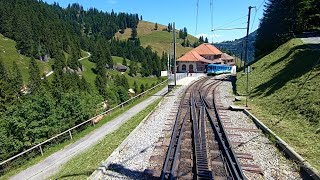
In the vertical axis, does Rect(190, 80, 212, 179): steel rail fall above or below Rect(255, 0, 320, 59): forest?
below

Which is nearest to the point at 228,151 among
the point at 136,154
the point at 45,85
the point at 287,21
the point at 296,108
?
the point at 136,154

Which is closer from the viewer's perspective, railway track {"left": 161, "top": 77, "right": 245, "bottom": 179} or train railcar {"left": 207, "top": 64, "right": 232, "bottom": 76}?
railway track {"left": 161, "top": 77, "right": 245, "bottom": 179}

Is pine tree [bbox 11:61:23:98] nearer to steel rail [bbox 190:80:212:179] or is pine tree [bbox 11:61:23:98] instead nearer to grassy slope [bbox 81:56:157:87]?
grassy slope [bbox 81:56:157:87]

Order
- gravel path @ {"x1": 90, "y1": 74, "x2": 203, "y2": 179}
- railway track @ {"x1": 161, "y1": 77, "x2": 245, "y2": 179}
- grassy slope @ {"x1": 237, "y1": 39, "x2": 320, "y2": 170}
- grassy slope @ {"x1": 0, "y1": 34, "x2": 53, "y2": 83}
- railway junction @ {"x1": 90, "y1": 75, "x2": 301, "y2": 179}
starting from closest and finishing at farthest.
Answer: railway track @ {"x1": 161, "y1": 77, "x2": 245, "y2": 179} < railway junction @ {"x1": 90, "y1": 75, "x2": 301, "y2": 179} < gravel path @ {"x1": 90, "y1": 74, "x2": 203, "y2": 179} < grassy slope @ {"x1": 237, "y1": 39, "x2": 320, "y2": 170} < grassy slope @ {"x1": 0, "y1": 34, "x2": 53, "y2": 83}

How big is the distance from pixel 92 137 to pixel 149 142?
13.7 m

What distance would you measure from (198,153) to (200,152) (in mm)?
161

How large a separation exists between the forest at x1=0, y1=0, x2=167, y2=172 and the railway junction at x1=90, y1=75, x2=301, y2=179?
703 inches

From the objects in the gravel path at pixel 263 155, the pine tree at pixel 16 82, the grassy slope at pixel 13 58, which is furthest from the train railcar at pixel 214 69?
the grassy slope at pixel 13 58

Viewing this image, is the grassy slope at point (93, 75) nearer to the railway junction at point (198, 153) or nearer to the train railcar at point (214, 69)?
the train railcar at point (214, 69)

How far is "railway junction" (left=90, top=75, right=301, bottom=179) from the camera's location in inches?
388

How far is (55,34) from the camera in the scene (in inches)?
5930

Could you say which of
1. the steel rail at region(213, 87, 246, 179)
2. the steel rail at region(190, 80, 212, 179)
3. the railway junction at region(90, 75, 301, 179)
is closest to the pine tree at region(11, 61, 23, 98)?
the railway junction at region(90, 75, 301, 179)

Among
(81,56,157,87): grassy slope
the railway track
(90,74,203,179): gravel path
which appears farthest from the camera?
(81,56,157,87): grassy slope

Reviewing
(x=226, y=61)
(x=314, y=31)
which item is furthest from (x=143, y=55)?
(x=314, y=31)
